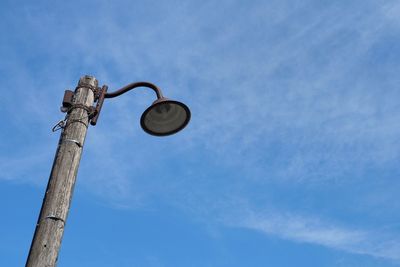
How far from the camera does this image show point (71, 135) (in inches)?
196

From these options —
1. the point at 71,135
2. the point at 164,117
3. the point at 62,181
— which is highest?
the point at 164,117

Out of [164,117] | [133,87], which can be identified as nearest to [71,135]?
[133,87]

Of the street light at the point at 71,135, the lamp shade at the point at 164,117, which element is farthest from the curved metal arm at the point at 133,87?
the lamp shade at the point at 164,117

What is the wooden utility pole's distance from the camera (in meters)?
4.21

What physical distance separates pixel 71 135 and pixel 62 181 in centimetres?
54

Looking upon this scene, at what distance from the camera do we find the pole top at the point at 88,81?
5.49 meters

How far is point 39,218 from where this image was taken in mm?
4449

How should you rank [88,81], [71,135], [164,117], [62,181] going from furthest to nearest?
[164,117]
[88,81]
[71,135]
[62,181]

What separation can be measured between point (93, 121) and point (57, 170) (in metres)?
0.79

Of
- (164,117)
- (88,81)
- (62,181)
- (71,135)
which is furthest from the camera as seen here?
(164,117)

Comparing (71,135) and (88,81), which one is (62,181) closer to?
(71,135)

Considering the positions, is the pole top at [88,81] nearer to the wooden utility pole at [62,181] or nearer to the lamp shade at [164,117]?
the wooden utility pole at [62,181]

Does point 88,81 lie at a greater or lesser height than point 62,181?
greater

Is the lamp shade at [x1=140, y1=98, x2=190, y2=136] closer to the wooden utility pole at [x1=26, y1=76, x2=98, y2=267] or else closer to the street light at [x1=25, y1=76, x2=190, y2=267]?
the street light at [x1=25, y1=76, x2=190, y2=267]
